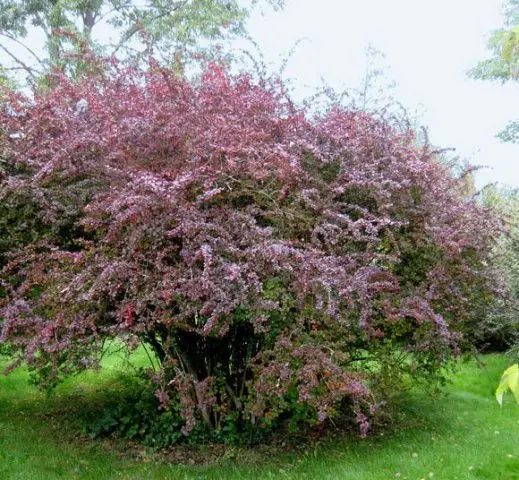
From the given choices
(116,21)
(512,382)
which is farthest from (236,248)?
(116,21)

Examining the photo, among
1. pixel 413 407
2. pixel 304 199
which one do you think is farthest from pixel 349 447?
pixel 304 199

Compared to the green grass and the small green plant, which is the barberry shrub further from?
the small green plant

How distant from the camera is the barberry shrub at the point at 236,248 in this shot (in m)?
3.92

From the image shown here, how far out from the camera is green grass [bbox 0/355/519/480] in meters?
4.46

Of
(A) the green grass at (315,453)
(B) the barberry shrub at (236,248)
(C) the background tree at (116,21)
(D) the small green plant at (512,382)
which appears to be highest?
(C) the background tree at (116,21)

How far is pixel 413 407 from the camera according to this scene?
6.51 m

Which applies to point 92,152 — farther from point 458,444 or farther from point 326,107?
point 458,444

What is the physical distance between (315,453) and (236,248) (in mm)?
2098

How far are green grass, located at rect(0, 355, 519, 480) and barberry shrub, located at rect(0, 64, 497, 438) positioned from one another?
424 mm

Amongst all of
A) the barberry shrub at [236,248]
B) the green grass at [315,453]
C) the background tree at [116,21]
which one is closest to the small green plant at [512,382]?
the barberry shrub at [236,248]

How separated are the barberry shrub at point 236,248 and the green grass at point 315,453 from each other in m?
0.42

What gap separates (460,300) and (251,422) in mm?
2051

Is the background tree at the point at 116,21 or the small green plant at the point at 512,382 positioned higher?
the background tree at the point at 116,21

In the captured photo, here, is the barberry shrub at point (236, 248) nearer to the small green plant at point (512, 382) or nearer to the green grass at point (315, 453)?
the green grass at point (315, 453)
